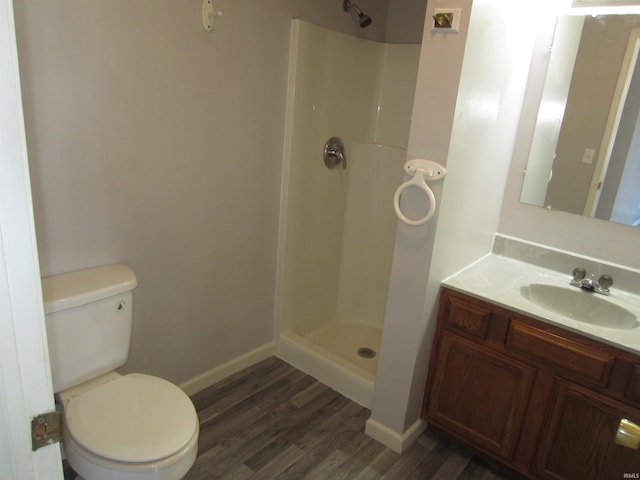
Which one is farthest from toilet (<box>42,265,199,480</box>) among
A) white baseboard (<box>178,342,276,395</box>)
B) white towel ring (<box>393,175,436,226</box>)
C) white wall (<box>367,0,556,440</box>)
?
white towel ring (<box>393,175,436,226</box>)

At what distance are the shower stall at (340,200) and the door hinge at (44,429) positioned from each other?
5.70 ft

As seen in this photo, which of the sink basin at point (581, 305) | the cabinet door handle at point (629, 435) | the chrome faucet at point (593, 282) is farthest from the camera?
the chrome faucet at point (593, 282)

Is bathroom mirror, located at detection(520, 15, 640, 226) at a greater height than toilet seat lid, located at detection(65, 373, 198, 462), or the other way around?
bathroom mirror, located at detection(520, 15, 640, 226)

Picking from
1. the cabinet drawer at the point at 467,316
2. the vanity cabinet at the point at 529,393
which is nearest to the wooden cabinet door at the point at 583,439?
the vanity cabinet at the point at 529,393

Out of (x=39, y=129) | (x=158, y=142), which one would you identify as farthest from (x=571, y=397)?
(x=39, y=129)

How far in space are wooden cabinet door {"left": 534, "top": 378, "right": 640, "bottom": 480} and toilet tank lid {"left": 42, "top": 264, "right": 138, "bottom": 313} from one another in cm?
165

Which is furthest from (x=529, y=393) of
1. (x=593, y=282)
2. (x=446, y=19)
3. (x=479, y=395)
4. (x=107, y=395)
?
(x=107, y=395)

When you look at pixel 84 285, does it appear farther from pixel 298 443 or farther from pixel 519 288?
pixel 519 288

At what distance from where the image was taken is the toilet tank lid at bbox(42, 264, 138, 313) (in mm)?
1460

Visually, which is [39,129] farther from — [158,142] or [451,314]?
[451,314]

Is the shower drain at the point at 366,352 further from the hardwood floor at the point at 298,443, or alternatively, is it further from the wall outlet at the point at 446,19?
the wall outlet at the point at 446,19

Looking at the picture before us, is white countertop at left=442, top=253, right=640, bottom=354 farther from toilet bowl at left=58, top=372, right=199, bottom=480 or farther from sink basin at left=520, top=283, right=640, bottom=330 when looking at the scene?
toilet bowl at left=58, top=372, right=199, bottom=480

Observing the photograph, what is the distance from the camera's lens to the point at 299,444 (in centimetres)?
201

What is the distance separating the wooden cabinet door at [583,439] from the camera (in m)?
1.53
